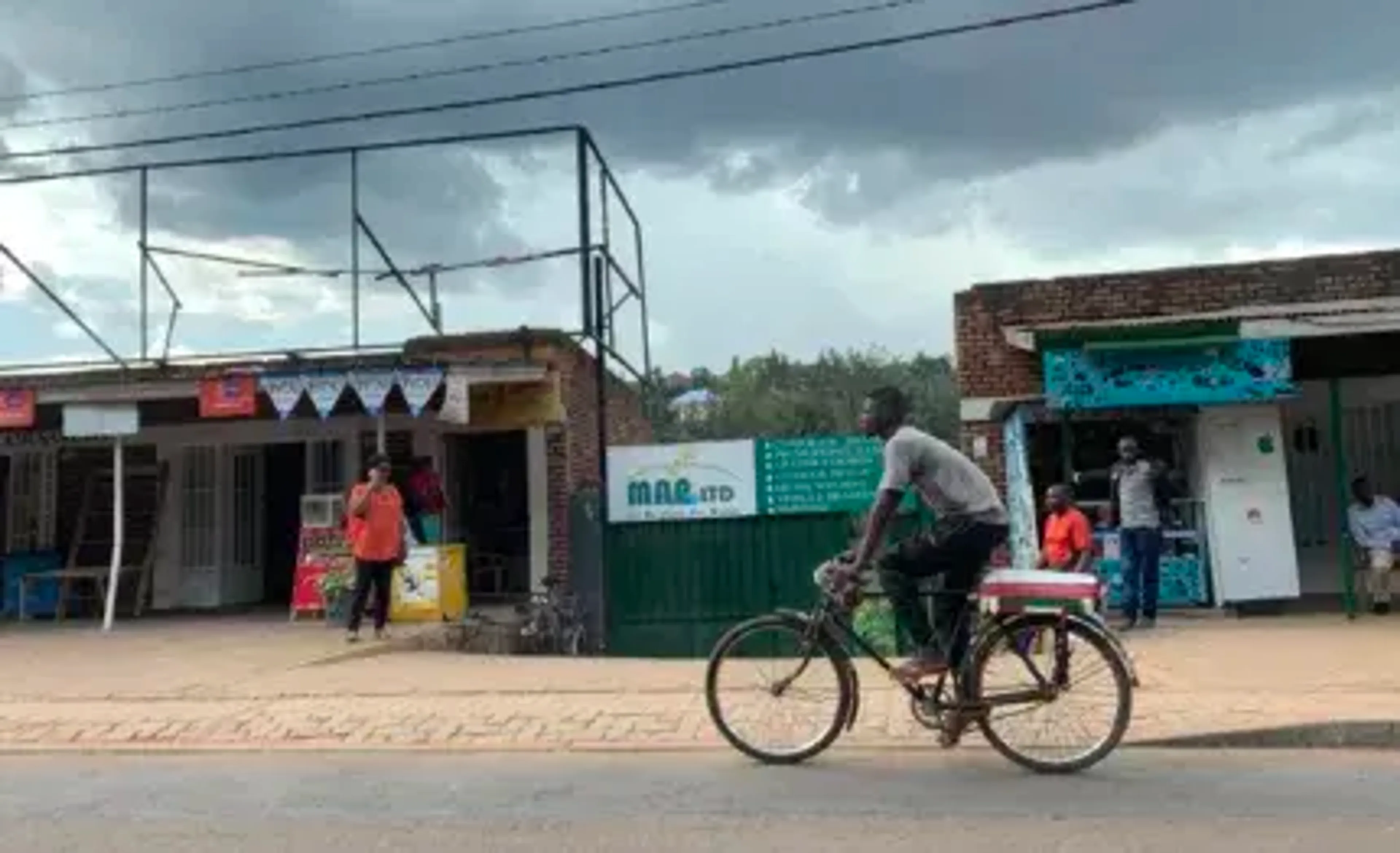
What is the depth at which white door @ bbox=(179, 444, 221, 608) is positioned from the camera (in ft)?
64.5

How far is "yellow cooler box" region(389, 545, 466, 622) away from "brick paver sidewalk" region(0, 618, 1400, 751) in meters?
1.95

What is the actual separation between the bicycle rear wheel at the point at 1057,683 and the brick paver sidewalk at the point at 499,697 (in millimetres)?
844

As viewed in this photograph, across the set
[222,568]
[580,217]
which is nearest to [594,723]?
[580,217]

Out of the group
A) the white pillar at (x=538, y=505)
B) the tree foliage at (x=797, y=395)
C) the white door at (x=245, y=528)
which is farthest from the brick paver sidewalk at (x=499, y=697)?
the tree foliage at (x=797, y=395)

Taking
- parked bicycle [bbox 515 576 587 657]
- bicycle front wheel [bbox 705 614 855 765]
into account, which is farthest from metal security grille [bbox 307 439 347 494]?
bicycle front wheel [bbox 705 614 855 765]

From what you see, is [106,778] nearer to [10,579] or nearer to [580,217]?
[580,217]

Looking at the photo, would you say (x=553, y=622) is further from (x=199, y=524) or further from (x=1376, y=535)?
(x=1376, y=535)

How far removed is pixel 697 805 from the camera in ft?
22.4

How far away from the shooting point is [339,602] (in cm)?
1605

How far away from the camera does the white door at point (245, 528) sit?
782 inches

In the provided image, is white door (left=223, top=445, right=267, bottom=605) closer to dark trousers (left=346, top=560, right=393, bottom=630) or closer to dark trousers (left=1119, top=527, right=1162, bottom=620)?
dark trousers (left=346, top=560, right=393, bottom=630)

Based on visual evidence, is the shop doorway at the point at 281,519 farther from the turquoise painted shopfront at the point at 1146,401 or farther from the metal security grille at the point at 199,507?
the turquoise painted shopfront at the point at 1146,401

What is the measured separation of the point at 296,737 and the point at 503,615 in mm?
7399

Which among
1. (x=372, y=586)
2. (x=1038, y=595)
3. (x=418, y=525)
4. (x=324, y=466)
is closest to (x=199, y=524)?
(x=324, y=466)
